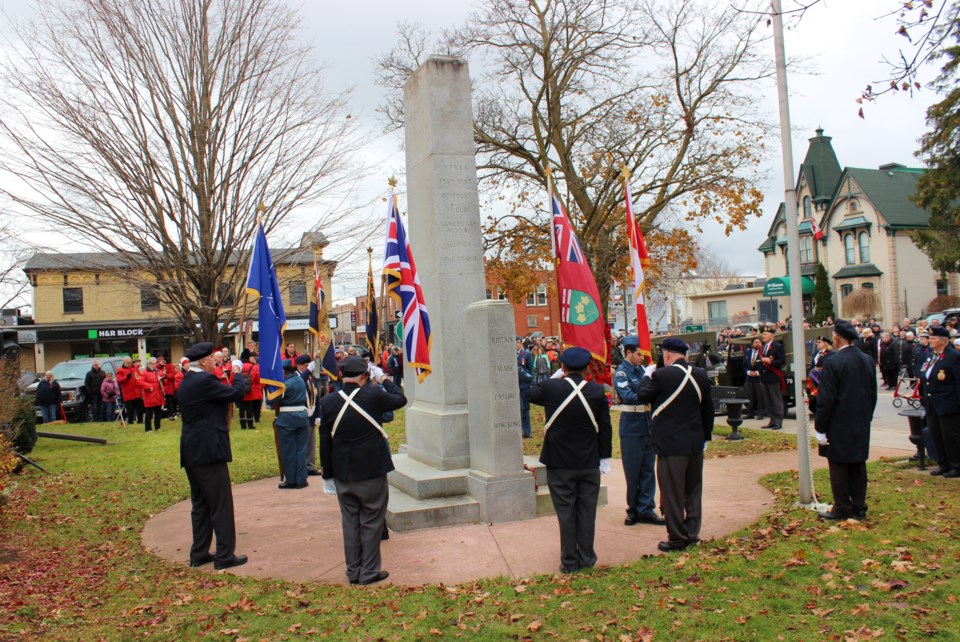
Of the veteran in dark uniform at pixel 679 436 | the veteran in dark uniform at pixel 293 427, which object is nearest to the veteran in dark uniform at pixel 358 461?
the veteran in dark uniform at pixel 679 436

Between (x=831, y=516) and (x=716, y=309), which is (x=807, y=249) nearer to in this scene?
(x=716, y=309)

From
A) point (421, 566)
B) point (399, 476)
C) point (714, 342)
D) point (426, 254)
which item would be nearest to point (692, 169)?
point (714, 342)

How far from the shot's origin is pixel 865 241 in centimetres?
5112

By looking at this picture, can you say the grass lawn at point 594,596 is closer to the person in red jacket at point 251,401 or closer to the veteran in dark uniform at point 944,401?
the veteran in dark uniform at point 944,401

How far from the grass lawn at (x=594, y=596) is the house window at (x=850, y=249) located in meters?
49.2

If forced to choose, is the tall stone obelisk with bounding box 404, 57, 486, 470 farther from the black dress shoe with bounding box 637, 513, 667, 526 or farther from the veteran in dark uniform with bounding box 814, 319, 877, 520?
the veteran in dark uniform with bounding box 814, 319, 877, 520

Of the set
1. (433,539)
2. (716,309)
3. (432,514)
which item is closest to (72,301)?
(432,514)

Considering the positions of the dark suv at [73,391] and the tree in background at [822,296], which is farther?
the tree in background at [822,296]

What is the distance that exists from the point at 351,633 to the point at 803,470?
526cm

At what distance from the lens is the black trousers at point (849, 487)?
741 cm

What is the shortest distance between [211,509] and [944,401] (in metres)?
8.99

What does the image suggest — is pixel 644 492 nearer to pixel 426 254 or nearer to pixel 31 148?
pixel 426 254

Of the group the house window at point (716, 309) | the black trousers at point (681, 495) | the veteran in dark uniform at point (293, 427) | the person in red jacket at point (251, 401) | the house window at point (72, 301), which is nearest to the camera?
the black trousers at point (681, 495)

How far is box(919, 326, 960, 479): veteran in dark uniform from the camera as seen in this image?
30.4 ft
